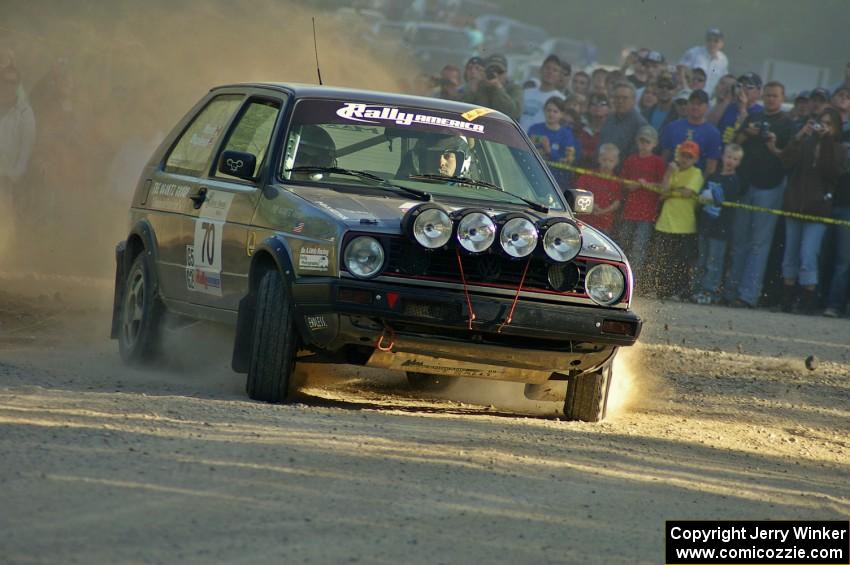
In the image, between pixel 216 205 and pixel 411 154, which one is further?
pixel 216 205

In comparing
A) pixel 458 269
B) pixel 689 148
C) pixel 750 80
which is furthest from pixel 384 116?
pixel 750 80

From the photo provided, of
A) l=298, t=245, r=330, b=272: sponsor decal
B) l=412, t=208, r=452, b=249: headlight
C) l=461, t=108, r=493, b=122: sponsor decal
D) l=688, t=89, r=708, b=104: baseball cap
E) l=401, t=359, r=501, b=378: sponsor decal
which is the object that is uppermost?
l=688, t=89, r=708, b=104: baseball cap

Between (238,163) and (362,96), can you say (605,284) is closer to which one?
(362,96)

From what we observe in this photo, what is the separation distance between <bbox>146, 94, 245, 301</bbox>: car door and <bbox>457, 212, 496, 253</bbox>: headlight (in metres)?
2.12

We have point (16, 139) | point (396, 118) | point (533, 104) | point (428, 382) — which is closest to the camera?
point (396, 118)

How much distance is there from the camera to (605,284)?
711 cm

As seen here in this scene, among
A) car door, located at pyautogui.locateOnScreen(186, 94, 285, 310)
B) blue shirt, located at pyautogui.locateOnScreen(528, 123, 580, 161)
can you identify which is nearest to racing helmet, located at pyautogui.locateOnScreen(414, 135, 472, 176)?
car door, located at pyautogui.locateOnScreen(186, 94, 285, 310)

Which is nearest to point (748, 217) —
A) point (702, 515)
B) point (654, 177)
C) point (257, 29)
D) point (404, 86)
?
point (654, 177)

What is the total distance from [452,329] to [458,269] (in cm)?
30

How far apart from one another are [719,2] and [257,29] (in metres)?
10.2

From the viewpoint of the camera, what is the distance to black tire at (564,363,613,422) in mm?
7574

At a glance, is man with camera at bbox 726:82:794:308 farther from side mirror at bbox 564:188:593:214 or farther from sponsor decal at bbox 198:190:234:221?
sponsor decal at bbox 198:190:234:221

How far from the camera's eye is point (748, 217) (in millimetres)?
15578

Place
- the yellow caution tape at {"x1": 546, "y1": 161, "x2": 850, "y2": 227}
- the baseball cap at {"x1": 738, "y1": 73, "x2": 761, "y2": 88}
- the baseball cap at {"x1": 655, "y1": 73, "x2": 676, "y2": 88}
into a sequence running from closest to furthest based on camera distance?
the yellow caution tape at {"x1": 546, "y1": 161, "x2": 850, "y2": 227}, the baseball cap at {"x1": 738, "y1": 73, "x2": 761, "y2": 88}, the baseball cap at {"x1": 655, "y1": 73, "x2": 676, "y2": 88}
